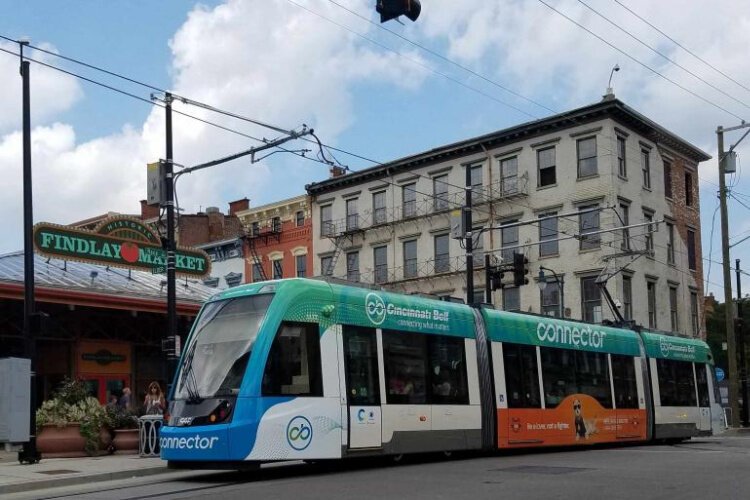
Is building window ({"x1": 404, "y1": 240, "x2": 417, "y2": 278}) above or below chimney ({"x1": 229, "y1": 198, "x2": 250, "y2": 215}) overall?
below

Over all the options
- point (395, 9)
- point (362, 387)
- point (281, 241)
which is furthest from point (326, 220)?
point (395, 9)

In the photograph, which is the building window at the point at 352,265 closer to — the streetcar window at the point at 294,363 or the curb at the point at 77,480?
the curb at the point at 77,480

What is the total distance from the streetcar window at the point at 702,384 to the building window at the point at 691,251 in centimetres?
2185

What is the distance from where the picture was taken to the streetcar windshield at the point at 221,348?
13.8m

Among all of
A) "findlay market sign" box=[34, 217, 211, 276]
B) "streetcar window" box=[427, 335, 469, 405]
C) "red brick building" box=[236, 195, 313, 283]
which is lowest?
"streetcar window" box=[427, 335, 469, 405]

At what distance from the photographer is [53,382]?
27.2 metres

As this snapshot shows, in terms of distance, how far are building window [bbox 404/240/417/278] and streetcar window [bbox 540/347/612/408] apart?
89.1 feet

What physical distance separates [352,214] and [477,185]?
29.2 ft

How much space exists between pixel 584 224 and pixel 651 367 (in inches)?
736

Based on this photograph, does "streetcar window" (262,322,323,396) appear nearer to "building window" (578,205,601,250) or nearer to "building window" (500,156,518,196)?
"building window" (578,205,601,250)

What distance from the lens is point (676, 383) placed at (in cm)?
2616

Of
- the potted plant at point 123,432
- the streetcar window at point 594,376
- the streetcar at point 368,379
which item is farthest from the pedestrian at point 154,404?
the streetcar window at point 594,376

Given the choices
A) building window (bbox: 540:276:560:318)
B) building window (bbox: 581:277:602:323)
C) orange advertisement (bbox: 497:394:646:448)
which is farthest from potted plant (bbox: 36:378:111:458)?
building window (bbox: 581:277:602:323)

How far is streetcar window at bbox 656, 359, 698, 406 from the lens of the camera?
2541 centimetres
